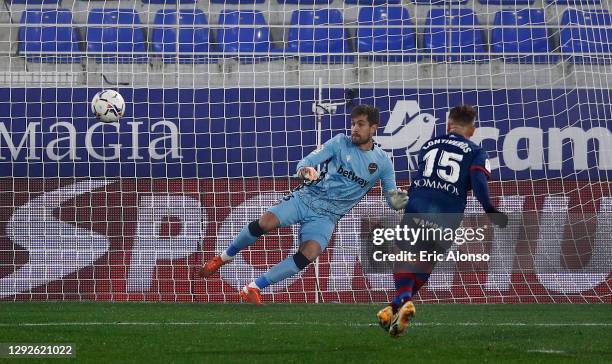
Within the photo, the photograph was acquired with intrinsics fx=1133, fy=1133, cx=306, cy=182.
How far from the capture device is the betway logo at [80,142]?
1538cm

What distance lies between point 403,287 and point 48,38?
33.5 feet

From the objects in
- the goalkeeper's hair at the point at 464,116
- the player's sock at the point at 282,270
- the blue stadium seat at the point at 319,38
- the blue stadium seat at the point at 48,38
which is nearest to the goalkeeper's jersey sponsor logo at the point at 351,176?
the player's sock at the point at 282,270

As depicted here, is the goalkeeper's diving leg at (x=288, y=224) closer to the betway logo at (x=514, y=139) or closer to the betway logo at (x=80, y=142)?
the betway logo at (x=514, y=139)

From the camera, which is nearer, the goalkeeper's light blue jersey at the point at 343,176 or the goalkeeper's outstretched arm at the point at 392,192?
the goalkeeper's outstretched arm at the point at 392,192

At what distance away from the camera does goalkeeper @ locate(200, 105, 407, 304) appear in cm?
1029

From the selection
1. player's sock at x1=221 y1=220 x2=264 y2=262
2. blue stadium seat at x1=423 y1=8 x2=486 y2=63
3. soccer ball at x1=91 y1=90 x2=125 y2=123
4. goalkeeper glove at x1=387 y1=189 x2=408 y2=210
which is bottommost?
player's sock at x1=221 y1=220 x2=264 y2=262

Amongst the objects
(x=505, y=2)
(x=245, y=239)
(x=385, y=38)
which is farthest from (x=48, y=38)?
(x=245, y=239)

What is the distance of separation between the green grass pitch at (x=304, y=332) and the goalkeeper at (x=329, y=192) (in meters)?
0.82

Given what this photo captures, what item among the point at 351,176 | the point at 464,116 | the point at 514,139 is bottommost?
the point at 351,176

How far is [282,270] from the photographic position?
10.0 m

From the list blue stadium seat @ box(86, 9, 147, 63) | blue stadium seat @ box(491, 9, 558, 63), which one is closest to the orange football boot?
blue stadium seat @ box(86, 9, 147, 63)

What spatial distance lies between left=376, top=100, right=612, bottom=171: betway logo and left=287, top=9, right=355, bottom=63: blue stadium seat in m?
1.32

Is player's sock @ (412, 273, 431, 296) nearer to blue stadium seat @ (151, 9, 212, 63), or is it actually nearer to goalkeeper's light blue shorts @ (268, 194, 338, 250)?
goalkeeper's light blue shorts @ (268, 194, 338, 250)

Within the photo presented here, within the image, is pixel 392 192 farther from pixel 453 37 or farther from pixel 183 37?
pixel 183 37
